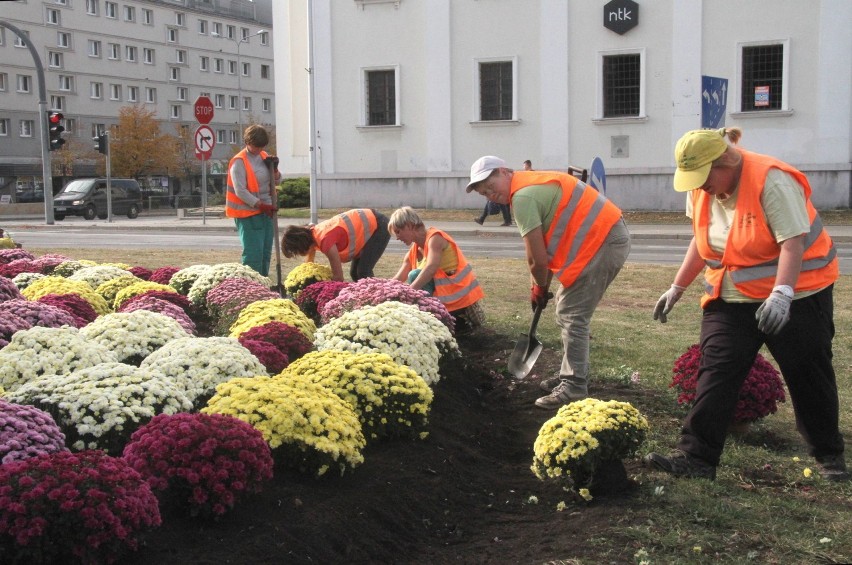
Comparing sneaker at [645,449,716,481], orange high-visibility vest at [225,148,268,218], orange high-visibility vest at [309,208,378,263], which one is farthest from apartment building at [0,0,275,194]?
sneaker at [645,449,716,481]

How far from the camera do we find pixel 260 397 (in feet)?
14.3

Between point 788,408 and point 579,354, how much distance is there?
1.38 metres

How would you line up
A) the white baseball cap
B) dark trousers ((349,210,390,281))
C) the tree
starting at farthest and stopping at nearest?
the tree < dark trousers ((349,210,390,281)) < the white baseball cap

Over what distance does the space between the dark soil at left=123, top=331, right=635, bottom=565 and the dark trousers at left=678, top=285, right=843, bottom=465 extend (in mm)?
551

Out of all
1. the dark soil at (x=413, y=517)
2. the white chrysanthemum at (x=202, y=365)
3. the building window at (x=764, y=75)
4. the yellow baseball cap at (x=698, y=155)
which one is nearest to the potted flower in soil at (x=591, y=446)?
the dark soil at (x=413, y=517)

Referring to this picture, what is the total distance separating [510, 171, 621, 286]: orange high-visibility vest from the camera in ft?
20.1

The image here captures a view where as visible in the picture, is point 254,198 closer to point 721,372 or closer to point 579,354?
point 579,354

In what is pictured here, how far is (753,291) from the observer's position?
4699mm

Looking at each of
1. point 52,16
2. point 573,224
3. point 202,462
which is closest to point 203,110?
point 573,224

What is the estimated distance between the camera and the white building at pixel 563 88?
28562 mm

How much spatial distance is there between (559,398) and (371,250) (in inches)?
141

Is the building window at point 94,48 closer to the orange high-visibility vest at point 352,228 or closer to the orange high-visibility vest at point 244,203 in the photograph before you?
the orange high-visibility vest at point 244,203

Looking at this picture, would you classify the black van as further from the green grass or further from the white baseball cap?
the white baseball cap

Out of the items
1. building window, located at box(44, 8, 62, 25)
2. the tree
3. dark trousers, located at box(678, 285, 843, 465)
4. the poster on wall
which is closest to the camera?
dark trousers, located at box(678, 285, 843, 465)
